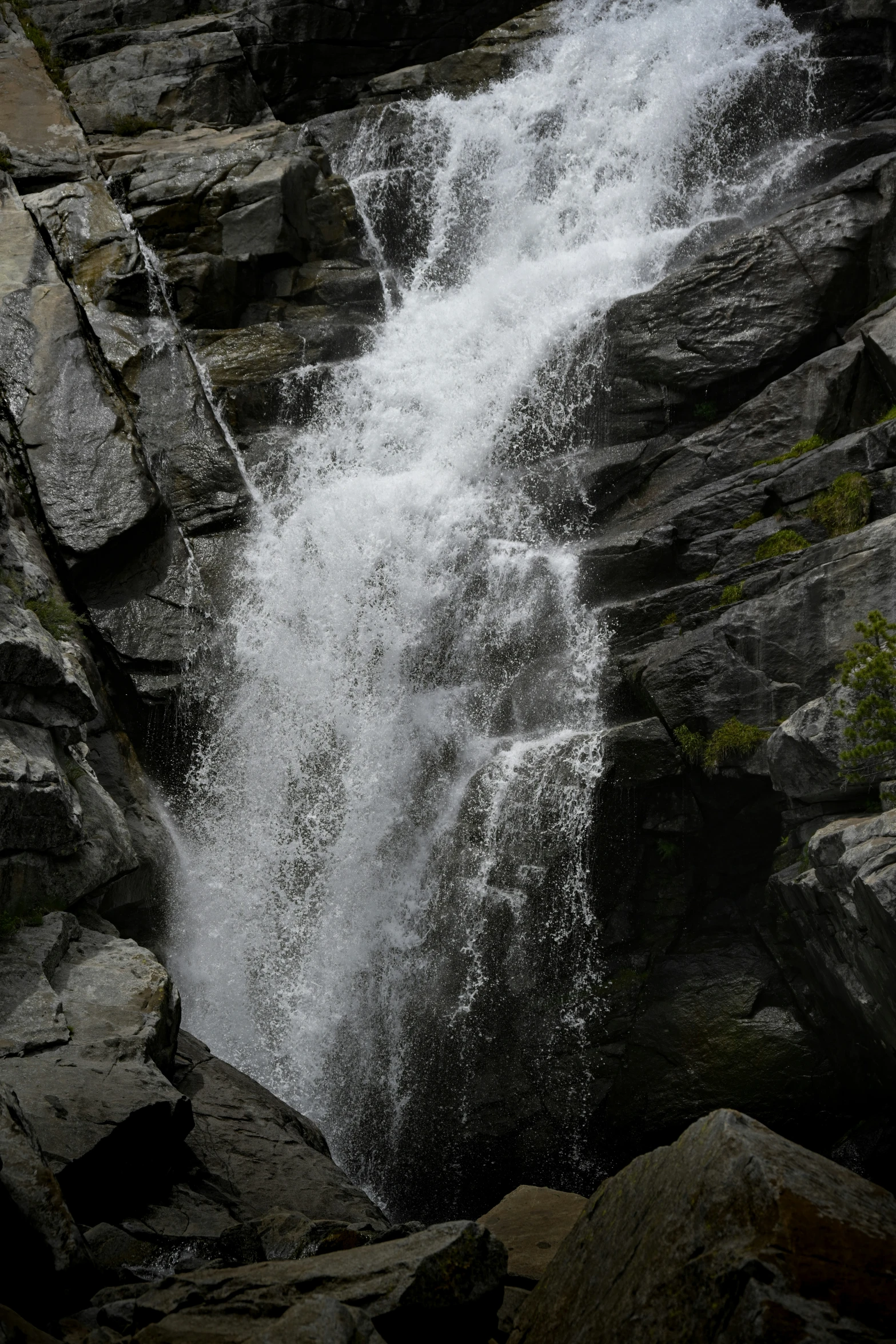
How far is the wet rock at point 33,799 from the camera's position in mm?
10797

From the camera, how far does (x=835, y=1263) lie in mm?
4203

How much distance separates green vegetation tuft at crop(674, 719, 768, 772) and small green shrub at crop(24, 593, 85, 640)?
920 centimetres

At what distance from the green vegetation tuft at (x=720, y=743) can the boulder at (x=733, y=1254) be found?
24.9 ft

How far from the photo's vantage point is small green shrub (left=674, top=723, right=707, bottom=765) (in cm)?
1268

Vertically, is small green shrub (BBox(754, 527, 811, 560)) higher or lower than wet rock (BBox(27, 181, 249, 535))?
lower

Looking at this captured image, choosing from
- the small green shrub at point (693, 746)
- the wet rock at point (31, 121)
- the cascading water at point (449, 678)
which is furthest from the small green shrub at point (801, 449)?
the wet rock at point (31, 121)

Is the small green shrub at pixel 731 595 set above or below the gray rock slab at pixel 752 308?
below

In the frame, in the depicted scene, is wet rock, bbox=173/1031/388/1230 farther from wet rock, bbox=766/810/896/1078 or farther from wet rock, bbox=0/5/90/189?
wet rock, bbox=0/5/90/189

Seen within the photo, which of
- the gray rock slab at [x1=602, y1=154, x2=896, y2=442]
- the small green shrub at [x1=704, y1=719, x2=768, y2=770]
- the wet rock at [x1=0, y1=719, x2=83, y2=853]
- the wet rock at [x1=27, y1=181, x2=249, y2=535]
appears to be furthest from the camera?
the wet rock at [x1=27, y1=181, x2=249, y2=535]

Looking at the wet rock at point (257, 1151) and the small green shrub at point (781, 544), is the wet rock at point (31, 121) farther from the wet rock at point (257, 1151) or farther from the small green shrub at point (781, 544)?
the wet rock at point (257, 1151)

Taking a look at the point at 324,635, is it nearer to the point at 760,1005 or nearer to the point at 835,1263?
the point at 760,1005

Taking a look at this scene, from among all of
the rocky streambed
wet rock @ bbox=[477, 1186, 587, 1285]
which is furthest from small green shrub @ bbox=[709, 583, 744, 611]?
wet rock @ bbox=[477, 1186, 587, 1285]

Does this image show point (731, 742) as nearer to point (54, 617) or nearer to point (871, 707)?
point (871, 707)

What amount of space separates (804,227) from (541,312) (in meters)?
5.28
